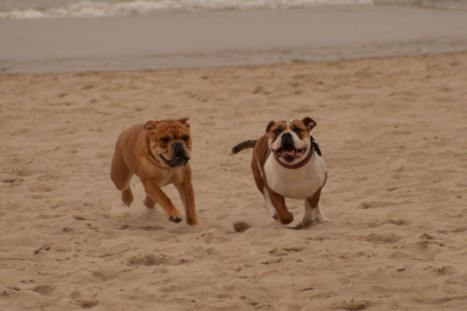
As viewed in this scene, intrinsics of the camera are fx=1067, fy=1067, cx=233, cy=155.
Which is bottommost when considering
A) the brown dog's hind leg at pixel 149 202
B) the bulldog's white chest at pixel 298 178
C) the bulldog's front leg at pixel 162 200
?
the brown dog's hind leg at pixel 149 202

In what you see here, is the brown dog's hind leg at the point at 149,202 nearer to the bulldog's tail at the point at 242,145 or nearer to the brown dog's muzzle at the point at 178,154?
the bulldog's tail at the point at 242,145

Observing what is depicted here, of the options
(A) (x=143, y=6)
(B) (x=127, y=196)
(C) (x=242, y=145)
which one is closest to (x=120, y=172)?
(B) (x=127, y=196)

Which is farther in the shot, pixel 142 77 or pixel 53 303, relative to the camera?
pixel 142 77

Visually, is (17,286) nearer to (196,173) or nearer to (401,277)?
(401,277)

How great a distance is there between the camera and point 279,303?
214 inches

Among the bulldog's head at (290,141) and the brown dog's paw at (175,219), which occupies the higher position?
the bulldog's head at (290,141)

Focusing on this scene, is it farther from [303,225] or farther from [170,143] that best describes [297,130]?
[170,143]

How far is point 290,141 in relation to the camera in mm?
6785

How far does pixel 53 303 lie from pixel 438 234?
8.19 feet

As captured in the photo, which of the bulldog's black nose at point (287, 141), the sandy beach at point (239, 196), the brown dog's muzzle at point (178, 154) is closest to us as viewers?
the sandy beach at point (239, 196)

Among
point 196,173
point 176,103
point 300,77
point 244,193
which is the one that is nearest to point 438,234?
point 244,193

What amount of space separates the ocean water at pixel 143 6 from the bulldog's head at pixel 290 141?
14021mm

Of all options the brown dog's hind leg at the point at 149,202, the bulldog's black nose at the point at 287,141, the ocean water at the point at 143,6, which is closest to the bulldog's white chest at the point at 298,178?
the bulldog's black nose at the point at 287,141

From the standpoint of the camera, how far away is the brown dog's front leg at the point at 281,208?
23.5 ft
